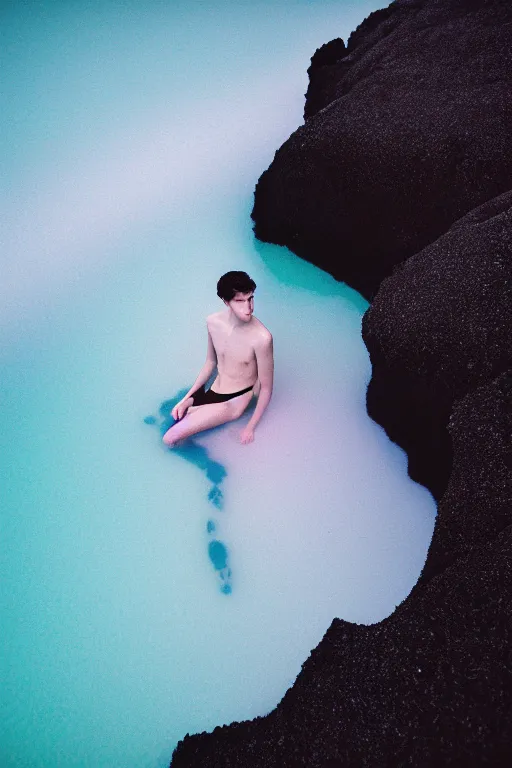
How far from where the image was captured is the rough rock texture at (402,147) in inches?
136

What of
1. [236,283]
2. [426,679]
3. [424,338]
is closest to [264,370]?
[236,283]

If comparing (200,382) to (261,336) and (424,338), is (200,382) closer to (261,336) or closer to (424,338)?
(261,336)

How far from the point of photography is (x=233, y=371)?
10.8 ft

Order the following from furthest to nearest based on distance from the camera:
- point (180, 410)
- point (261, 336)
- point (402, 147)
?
point (402, 147) < point (180, 410) < point (261, 336)

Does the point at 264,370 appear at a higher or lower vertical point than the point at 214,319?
lower

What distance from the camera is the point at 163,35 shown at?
8.88 metres

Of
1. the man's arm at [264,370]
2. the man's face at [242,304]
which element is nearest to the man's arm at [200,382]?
the man's arm at [264,370]

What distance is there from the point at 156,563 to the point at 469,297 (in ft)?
7.42

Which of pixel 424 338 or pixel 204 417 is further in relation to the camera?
pixel 204 417

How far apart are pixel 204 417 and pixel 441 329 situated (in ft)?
4.92

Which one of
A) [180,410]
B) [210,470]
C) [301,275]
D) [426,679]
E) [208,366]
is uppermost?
[208,366]

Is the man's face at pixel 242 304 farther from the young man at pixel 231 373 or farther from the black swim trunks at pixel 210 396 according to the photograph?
the black swim trunks at pixel 210 396

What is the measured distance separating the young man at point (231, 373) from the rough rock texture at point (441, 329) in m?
0.68

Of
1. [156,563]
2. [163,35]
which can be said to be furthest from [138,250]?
[163,35]
